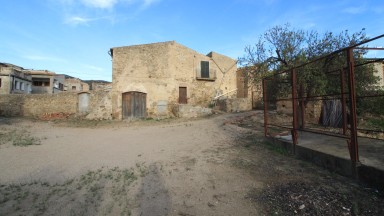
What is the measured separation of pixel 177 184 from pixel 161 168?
3.11ft

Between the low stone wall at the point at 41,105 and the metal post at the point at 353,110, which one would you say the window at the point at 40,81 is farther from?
the metal post at the point at 353,110

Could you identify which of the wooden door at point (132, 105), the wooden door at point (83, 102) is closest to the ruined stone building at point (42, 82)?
the wooden door at point (83, 102)

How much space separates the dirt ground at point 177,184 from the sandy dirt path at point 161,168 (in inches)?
0.6

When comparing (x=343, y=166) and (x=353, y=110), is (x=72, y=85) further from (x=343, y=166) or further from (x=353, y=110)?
(x=353, y=110)

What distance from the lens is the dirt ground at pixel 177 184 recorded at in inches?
125

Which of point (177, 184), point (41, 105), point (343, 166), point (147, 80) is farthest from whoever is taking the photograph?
point (41, 105)

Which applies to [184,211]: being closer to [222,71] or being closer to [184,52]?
[184,52]

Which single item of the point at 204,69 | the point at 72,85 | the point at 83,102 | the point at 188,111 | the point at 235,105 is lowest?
the point at 188,111

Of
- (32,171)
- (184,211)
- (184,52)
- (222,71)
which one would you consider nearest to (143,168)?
(184,211)

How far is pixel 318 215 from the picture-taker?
2912 millimetres

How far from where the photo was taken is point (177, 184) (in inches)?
161

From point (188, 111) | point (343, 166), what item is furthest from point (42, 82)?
point (343, 166)

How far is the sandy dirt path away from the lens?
3342 mm

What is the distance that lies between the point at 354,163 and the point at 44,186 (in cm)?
540
